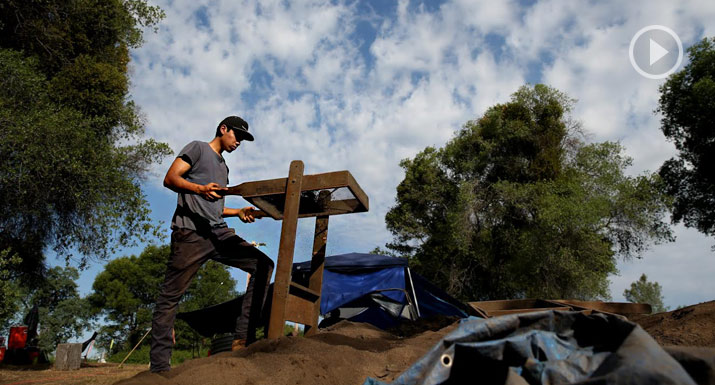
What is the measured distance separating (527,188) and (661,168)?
21.6 feet

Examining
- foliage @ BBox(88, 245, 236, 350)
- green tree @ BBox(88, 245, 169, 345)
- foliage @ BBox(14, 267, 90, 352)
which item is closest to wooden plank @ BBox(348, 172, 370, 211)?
foliage @ BBox(88, 245, 236, 350)

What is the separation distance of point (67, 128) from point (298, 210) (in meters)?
10.4

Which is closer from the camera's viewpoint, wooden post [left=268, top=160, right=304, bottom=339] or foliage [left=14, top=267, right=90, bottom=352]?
wooden post [left=268, top=160, right=304, bottom=339]

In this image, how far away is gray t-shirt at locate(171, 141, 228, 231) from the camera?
364cm

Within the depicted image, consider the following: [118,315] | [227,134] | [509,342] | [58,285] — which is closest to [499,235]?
[227,134]

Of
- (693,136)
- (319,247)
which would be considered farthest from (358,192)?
(693,136)

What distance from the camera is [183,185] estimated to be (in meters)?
3.62

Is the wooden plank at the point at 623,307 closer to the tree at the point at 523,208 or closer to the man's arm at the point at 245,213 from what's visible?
the man's arm at the point at 245,213

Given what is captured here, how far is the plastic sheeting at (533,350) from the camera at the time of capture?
1455 millimetres

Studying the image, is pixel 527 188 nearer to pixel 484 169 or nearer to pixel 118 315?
pixel 484 169

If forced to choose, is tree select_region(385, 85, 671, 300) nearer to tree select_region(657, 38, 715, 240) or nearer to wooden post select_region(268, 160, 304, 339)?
tree select_region(657, 38, 715, 240)

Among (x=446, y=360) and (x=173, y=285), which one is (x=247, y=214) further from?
(x=446, y=360)

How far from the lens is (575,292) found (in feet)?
68.7

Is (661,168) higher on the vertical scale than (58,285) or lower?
higher
